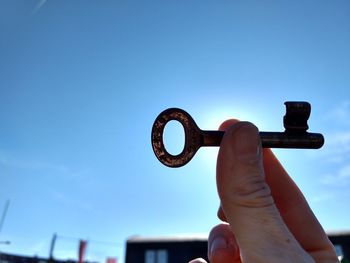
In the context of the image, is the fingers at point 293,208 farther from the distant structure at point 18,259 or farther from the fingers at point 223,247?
the distant structure at point 18,259

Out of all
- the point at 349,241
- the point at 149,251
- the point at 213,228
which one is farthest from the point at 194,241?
the point at 213,228

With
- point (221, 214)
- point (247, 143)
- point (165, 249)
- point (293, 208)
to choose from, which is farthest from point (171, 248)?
point (247, 143)

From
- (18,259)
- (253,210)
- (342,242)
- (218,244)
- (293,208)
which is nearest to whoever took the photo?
(253,210)

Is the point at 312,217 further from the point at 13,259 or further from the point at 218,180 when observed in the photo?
the point at 13,259

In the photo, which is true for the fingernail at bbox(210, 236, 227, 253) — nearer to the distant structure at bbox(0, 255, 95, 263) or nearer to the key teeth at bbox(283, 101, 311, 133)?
the key teeth at bbox(283, 101, 311, 133)

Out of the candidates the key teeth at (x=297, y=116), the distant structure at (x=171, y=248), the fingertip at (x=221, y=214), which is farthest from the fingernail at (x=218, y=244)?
the distant structure at (x=171, y=248)

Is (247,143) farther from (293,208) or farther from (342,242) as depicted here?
(342,242)
